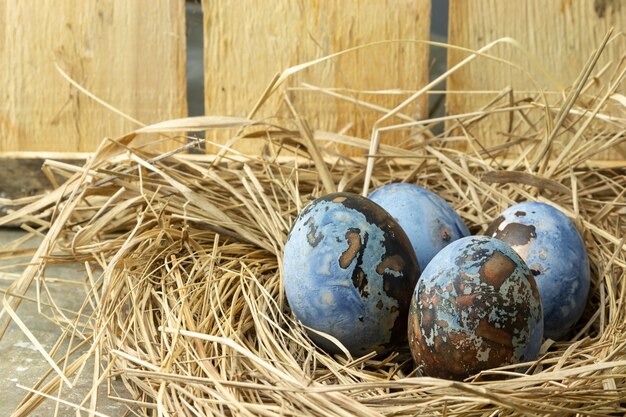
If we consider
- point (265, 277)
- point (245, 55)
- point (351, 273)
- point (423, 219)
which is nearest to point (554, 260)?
point (423, 219)

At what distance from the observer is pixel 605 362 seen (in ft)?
4.11

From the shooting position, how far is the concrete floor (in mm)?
1490

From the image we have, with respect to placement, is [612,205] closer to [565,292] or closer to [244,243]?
[565,292]

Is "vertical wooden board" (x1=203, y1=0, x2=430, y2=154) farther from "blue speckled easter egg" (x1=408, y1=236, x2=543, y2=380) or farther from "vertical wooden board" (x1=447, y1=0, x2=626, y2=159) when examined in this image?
"blue speckled easter egg" (x1=408, y1=236, x2=543, y2=380)

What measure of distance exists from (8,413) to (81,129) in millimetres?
1184

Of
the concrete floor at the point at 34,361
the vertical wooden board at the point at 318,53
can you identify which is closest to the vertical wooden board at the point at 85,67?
the vertical wooden board at the point at 318,53

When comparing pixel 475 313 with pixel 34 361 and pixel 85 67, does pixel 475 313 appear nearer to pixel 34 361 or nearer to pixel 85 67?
pixel 34 361

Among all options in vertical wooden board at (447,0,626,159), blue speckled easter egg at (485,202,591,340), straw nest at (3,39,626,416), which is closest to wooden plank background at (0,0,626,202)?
vertical wooden board at (447,0,626,159)

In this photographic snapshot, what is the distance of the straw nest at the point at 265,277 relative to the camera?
1255 mm

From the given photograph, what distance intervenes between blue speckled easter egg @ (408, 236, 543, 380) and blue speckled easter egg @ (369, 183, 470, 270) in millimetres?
248

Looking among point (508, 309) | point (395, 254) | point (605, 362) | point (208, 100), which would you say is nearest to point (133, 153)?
point (208, 100)

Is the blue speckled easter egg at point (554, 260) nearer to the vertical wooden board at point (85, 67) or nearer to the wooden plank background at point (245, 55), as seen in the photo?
the wooden plank background at point (245, 55)

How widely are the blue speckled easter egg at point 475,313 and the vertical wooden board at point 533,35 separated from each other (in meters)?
1.06

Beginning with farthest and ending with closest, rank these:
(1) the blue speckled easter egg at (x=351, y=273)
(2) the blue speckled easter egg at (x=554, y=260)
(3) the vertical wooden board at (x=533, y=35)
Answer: (3) the vertical wooden board at (x=533, y=35) < (2) the blue speckled easter egg at (x=554, y=260) < (1) the blue speckled easter egg at (x=351, y=273)
